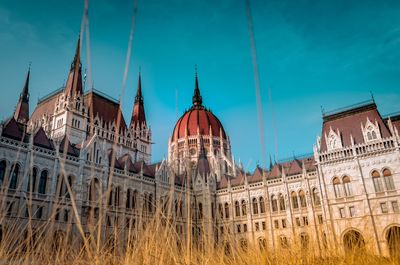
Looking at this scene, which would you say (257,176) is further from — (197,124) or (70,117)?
(70,117)

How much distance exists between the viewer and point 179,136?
61.1 metres

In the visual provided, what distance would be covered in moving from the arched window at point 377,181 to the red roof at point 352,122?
3.55m

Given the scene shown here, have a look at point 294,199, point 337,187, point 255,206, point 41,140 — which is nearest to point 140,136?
point 255,206

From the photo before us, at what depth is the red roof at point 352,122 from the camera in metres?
32.2

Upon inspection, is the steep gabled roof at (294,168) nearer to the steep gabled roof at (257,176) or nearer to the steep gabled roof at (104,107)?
the steep gabled roof at (257,176)

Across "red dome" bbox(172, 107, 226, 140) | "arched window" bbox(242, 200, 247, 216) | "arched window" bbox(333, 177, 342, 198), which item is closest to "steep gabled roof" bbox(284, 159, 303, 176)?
"arched window" bbox(333, 177, 342, 198)

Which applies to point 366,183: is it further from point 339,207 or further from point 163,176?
point 163,176

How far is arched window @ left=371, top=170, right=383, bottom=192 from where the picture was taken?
29.2 metres

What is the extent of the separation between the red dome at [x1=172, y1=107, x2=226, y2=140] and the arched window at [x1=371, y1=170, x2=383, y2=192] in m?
33.0

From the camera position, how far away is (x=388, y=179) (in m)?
29.2

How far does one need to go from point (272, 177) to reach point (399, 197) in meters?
13.8

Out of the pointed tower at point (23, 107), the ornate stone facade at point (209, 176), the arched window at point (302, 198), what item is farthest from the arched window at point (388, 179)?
the pointed tower at point (23, 107)

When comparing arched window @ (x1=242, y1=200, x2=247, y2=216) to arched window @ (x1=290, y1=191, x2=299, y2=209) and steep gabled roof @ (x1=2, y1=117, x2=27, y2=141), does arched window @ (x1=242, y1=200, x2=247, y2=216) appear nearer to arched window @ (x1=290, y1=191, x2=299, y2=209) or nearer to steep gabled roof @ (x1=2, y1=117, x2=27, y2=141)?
arched window @ (x1=290, y1=191, x2=299, y2=209)

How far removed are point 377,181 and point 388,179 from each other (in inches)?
35.7
